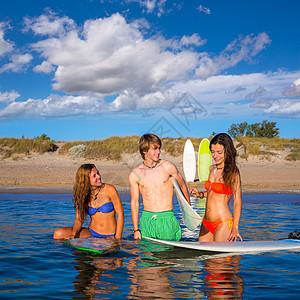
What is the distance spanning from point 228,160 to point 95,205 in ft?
6.86

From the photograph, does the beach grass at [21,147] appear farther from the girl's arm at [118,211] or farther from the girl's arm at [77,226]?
the girl's arm at [118,211]

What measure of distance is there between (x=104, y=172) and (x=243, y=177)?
19.7ft

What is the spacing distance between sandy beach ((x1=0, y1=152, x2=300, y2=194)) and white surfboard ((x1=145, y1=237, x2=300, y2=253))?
22.0 feet

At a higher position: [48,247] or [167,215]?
[167,215]

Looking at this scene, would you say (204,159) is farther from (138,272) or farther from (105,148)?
(105,148)

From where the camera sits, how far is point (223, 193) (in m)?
4.53

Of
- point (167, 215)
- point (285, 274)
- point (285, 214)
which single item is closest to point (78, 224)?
point (167, 215)

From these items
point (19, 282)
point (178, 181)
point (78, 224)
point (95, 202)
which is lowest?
point (19, 282)

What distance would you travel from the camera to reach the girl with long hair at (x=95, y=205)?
5.12 metres

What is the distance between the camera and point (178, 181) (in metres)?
4.73

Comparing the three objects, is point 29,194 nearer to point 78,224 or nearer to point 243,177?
point 78,224

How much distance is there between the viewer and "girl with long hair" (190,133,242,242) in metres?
4.34

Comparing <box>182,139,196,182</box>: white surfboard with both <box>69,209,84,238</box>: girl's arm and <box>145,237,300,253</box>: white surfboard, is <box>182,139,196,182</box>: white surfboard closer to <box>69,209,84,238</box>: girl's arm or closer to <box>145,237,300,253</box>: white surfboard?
<box>145,237,300,253</box>: white surfboard

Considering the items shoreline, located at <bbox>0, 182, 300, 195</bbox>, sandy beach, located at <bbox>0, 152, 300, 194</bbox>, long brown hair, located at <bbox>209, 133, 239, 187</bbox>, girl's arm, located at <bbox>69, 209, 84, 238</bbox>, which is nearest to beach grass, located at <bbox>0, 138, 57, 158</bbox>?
sandy beach, located at <bbox>0, 152, 300, 194</bbox>
